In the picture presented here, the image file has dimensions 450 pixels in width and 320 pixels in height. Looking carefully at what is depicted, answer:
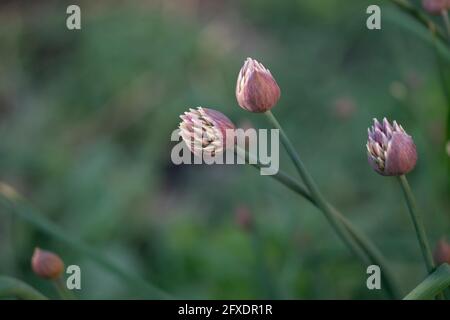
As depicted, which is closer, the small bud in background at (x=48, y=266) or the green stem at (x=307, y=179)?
the green stem at (x=307, y=179)

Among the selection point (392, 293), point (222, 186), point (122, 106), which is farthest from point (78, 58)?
point (392, 293)

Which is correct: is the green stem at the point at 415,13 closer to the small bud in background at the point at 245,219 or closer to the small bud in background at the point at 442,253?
the small bud in background at the point at 442,253

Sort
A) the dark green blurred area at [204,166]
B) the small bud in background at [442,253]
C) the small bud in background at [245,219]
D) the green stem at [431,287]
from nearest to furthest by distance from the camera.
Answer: the green stem at [431,287]
the small bud in background at [442,253]
the small bud in background at [245,219]
the dark green blurred area at [204,166]

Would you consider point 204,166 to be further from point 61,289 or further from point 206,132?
point 206,132

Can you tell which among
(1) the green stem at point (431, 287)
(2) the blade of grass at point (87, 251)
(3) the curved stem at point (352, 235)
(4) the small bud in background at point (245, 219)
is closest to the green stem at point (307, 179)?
(3) the curved stem at point (352, 235)

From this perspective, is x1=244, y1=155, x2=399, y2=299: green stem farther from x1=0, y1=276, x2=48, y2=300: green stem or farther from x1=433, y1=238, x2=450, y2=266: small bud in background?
x1=0, y1=276, x2=48, y2=300: green stem

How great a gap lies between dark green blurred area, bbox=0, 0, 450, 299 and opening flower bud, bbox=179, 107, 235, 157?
29cm

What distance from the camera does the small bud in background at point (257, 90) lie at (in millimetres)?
609

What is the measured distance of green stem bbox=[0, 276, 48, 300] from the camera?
0.62 meters

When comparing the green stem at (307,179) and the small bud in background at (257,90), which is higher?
the small bud in background at (257,90)

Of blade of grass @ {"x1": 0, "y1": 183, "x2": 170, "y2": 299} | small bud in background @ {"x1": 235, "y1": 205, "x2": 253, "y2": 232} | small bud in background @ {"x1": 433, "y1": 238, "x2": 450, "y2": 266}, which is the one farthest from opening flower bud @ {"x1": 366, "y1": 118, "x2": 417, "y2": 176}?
small bud in background @ {"x1": 235, "y1": 205, "x2": 253, "y2": 232}

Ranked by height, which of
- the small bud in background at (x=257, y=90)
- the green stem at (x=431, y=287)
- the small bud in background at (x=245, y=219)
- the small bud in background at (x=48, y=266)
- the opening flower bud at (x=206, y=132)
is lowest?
the green stem at (x=431, y=287)

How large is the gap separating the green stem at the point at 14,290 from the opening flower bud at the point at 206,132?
0.19 meters

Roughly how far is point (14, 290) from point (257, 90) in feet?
0.86
